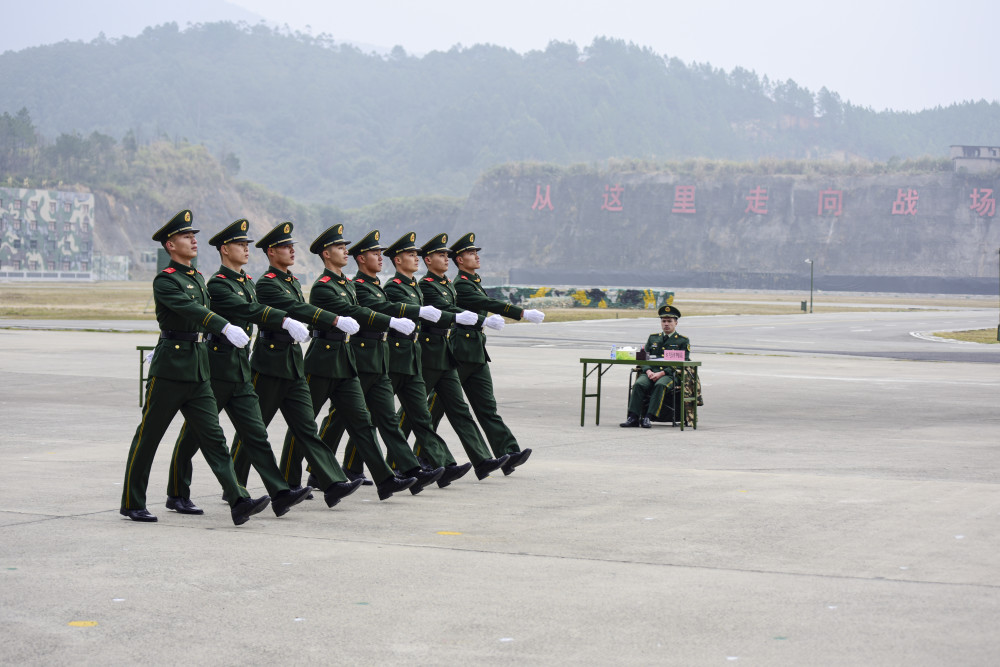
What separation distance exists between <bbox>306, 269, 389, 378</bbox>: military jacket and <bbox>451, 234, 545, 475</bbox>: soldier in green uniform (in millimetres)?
1060

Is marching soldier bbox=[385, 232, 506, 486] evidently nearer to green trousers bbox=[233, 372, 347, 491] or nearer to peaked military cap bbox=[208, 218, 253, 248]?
green trousers bbox=[233, 372, 347, 491]

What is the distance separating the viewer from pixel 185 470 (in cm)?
918

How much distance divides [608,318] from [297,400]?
154ft

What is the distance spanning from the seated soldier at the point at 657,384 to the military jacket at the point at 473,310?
4.77 m

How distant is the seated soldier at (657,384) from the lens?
15.7m

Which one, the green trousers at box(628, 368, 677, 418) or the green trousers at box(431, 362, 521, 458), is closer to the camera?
the green trousers at box(431, 362, 521, 458)

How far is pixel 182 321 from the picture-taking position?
8688mm

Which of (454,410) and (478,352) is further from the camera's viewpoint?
(478,352)

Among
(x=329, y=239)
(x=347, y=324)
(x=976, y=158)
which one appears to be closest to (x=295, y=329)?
(x=347, y=324)

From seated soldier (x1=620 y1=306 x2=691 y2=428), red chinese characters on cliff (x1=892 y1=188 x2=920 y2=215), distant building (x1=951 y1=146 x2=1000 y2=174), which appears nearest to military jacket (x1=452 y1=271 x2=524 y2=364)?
seated soldier (x1=620 y1=306 x2=691 y2=428)

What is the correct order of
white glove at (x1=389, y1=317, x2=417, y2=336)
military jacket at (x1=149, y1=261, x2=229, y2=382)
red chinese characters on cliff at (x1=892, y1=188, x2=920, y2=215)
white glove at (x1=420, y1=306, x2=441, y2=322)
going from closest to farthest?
military jacket at (x1=149, y1=261, x2=229, y2=382)
white glove at (x1=389, y1=317, x2=417, y2=336)
white glove at (x1=420, y1=306, x2=441, y2=322)
red chinese characters on cliff at (x1=892, y1=188, x2=920, y2=215)

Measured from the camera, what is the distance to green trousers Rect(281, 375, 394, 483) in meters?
9.70

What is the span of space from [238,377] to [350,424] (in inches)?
50.0

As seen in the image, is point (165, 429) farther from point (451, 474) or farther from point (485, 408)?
point (485, 408)
